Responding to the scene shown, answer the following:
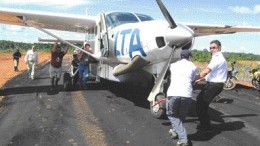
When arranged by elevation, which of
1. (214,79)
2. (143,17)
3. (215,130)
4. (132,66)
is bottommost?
(215,130)

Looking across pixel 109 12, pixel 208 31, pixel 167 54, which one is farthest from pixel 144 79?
pixel 208 31

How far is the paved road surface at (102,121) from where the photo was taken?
6.86 m

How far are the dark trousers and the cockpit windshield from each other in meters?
4.44

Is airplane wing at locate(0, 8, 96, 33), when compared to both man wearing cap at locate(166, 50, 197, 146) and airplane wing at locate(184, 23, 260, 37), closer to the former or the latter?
airplane wing at locate(184, 23, 260, 37)

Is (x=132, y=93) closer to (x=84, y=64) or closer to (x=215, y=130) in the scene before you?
(x=84, y=64)

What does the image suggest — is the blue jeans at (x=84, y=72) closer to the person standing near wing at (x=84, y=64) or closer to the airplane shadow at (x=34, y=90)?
the person standing near wing at (x=84, y=64)

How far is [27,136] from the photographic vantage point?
22.8 feet

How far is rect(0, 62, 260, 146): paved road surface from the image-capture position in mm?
6859

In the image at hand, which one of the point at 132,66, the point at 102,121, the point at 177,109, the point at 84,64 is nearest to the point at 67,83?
the point at 84,64

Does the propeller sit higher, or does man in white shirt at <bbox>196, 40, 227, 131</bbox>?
the propeller

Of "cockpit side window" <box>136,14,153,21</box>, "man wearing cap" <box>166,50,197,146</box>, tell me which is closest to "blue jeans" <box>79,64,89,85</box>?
"cockpit side window" <box>136,14,153,21</box>

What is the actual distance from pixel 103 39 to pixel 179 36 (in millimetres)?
5147

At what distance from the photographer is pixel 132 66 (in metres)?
9.76

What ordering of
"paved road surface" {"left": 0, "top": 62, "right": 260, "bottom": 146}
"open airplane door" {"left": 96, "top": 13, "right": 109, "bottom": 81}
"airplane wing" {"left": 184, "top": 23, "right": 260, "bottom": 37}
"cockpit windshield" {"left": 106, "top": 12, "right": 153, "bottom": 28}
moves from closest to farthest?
1. "paved road surface" {"left": 0, "top": 62, "right": 260, "bottom": 146}
2. "cockpit windshield" {"left": 106, "top": 12, "right": 153, "bottom": 28}
3. "open airplane door" {"left": 96, "top": 13, "right": 109, "bottom": 81}
4. "airplane wing" {"left": 184, "top": 23, "right": 260, "bottom": 37}
